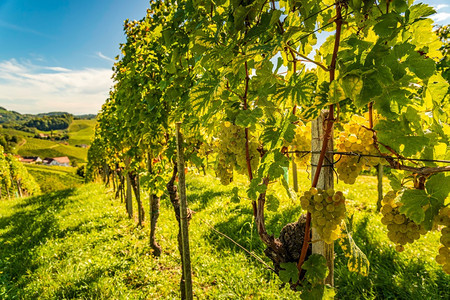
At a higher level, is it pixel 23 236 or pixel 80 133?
pixel 80 133

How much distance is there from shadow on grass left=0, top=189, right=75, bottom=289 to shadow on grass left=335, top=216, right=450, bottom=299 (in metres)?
5.63

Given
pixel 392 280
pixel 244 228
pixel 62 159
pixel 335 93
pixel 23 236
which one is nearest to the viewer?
pixel 335 93

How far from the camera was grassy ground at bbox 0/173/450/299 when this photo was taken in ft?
11.2

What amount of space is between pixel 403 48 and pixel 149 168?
3954 mm

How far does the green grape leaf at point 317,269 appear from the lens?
3.58 ft

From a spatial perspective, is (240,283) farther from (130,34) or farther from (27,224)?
(27,224)

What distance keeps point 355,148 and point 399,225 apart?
365 millimetres

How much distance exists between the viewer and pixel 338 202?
3.31ft

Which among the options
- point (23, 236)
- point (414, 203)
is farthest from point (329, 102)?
point (23, 236)

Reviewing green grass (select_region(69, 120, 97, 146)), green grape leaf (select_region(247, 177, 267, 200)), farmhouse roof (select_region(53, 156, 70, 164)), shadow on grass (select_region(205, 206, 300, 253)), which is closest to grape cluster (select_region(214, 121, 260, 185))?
green grape leaf (select_region(247, 177, 267, 200))

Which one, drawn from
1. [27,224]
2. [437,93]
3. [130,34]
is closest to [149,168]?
[130,34]

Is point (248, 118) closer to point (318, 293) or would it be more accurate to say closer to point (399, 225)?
point (399, 225)

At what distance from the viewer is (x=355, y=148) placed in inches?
44.2

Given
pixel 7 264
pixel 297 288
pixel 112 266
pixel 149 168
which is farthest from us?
pixel 7 264
